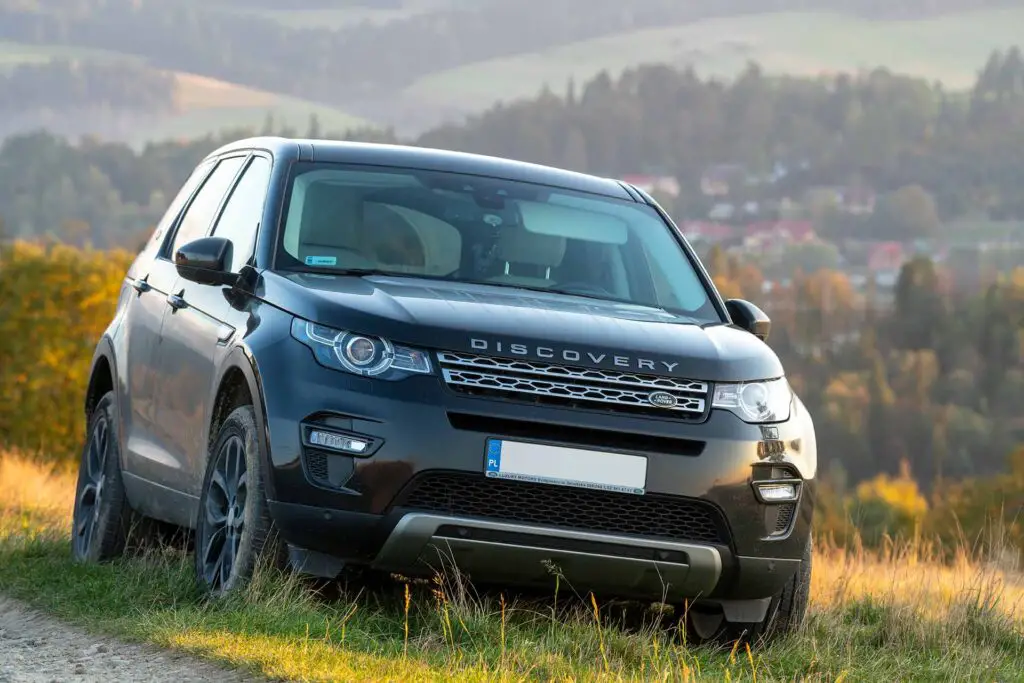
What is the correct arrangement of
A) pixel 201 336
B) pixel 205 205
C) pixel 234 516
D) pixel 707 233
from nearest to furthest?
pixel 234 516 → pixel 201 336 → pixel 205 205 → pixel 707 233

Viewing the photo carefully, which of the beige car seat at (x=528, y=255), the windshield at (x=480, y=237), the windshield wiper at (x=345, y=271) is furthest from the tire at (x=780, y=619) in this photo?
the windshield wiper at (x=345, y=271)

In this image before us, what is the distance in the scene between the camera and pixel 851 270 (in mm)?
190500

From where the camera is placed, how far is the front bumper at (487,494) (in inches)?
227

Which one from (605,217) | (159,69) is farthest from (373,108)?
(605,217)

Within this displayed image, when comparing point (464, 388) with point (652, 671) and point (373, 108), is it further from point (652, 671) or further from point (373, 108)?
point (373, 108)

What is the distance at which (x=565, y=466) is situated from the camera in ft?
19.0

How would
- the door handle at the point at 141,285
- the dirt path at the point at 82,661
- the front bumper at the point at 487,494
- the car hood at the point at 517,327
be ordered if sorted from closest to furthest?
1. the dirt path at the point at 82,661
2. the front bumper at the point at 487,494
3. the car hood at the point at 517,327
4. the door handle at the point at 141,285

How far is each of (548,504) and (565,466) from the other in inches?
5.7

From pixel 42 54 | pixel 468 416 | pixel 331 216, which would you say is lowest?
pixel 468 416

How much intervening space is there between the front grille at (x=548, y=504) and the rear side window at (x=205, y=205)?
8.16 feet

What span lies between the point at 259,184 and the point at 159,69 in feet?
568

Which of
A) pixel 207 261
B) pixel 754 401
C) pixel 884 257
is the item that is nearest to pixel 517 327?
pixel 754 401

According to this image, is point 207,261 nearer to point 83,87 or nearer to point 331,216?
point 331,216

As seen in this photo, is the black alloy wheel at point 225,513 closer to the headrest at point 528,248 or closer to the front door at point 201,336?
the front door at point 201,336
